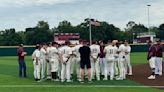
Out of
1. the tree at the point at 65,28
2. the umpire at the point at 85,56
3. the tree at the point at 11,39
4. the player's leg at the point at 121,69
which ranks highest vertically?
the tree at the point at 65,28

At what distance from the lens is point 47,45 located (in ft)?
66.9

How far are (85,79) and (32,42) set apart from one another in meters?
72.8

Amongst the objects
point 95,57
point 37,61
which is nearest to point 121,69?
point 95,57

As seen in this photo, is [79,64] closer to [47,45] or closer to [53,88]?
[47,45]

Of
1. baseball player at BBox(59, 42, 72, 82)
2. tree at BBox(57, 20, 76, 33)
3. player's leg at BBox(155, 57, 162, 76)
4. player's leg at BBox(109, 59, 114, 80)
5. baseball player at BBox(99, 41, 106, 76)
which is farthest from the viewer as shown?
tree at BBox(57, 20, 76, 33)

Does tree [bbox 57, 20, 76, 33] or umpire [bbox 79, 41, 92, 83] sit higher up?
tree [bbox 57, 20, 76, 33]

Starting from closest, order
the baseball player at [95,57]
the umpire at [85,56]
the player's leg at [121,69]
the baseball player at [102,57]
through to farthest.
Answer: the umpire at [85,56]
the baseball player at [95,57]
the player's leg at [121,69]
the baseball player at [102,57]

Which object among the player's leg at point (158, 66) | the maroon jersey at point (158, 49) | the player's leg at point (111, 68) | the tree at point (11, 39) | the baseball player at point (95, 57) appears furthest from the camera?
the tree at point (11, 39)

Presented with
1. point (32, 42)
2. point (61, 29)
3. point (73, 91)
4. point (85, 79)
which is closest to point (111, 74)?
point (85, 79)

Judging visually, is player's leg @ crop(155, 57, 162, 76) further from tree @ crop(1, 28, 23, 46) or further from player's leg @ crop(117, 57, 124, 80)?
tree @ crop(1, 28, 23, 46)

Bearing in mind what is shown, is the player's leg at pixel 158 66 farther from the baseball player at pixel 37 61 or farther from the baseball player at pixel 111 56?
the baseball player at pixel 37 61

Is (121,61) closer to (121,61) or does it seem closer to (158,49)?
(121,61)

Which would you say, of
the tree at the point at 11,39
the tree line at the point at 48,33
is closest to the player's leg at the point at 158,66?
the tree line at the point at 48,33

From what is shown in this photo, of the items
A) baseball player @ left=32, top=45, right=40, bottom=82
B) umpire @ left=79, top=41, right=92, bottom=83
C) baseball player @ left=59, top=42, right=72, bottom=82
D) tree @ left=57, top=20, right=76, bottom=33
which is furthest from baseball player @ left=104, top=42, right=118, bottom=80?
tree @ left=57, top=20, right=76, bottom=33
